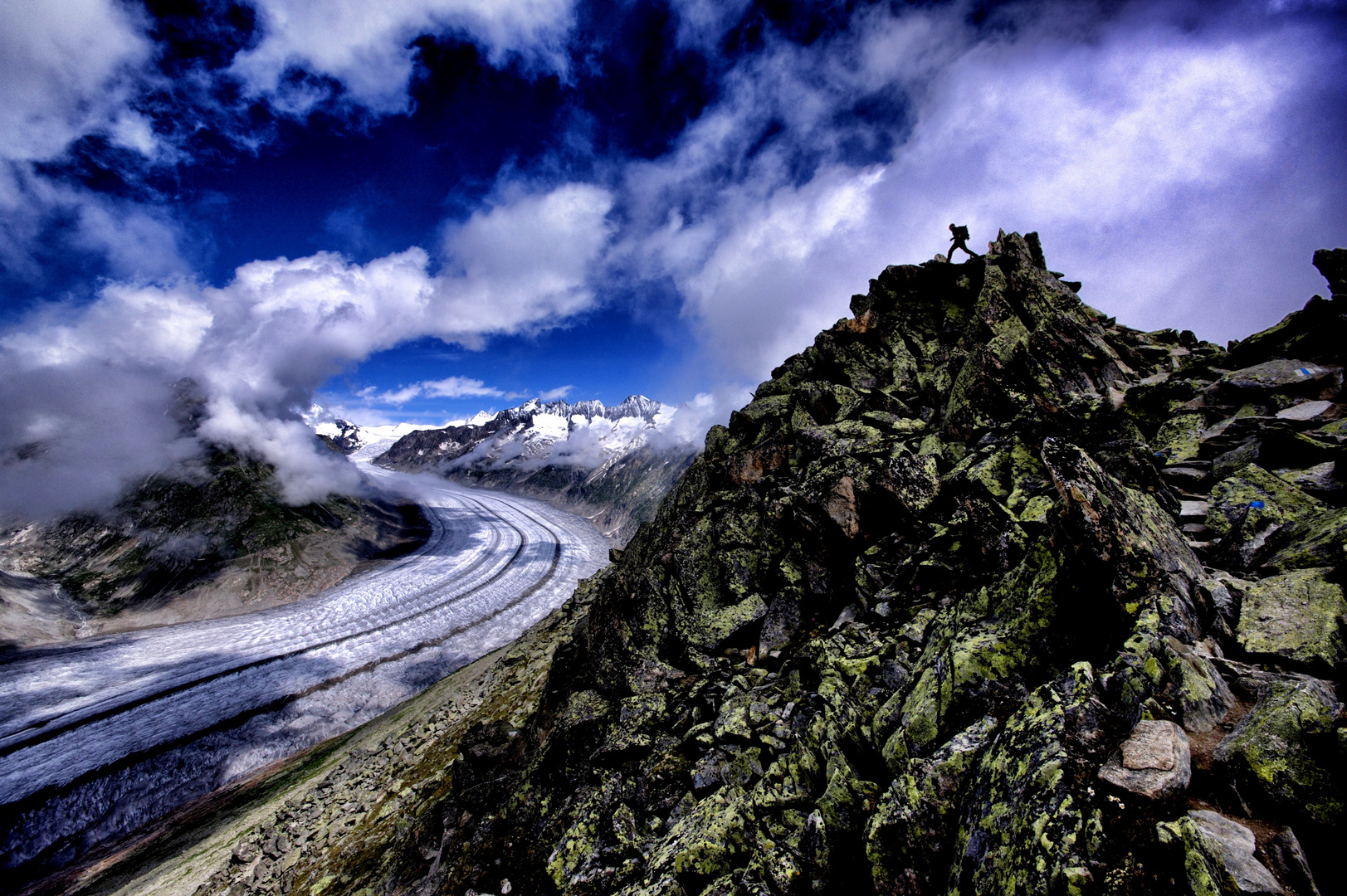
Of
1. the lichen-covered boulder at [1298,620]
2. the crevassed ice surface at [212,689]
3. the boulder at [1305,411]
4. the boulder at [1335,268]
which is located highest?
the boulder at [1335,268]

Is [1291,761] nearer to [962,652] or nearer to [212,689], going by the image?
[962,652]

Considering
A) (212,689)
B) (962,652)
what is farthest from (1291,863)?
(212,689)

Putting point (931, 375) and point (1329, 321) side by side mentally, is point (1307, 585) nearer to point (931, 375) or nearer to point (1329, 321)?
point (931, 375)

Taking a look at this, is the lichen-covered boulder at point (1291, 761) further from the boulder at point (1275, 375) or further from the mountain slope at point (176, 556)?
the mountain slope at point (176, 556)

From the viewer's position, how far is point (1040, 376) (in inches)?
692

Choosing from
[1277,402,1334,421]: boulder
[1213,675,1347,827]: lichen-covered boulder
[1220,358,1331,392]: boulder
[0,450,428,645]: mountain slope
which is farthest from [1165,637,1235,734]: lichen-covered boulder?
[0,450,428,645]: mountain slope

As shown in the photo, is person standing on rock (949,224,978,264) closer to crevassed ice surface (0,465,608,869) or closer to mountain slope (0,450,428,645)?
crevassed ice surface (0,465,608,869)

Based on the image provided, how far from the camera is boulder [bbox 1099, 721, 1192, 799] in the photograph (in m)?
5.26

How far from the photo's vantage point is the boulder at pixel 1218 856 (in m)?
4.26

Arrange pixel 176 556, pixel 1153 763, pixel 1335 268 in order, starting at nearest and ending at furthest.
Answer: pixel 1153 763 → pixel 1335 268 → pixel 176 556

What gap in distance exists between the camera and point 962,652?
9.23 metres

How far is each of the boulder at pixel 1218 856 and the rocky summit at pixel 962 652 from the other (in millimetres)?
33

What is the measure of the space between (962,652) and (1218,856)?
4780 mm

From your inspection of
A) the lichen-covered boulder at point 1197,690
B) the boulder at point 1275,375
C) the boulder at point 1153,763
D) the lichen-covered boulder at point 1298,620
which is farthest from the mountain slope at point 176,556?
the boulder at point 1275,375
